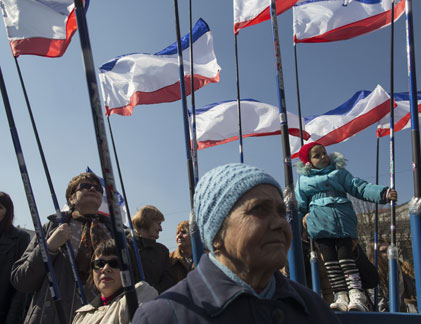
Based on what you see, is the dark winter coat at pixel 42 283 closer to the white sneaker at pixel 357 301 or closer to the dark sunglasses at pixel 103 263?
the dark sunglasses at pixel 103 263

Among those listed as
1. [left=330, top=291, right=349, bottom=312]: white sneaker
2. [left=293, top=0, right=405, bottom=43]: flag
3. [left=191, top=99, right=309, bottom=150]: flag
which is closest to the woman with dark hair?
[left=330, top=291, right=349, bottom=312]: white sneaker

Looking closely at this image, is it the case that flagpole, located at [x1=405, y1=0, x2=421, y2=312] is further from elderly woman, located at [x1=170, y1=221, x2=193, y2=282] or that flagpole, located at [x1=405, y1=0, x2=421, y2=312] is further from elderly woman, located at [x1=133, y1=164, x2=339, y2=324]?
elderly woman, located at [x1=170, y1=221, x2=193, y2=282]

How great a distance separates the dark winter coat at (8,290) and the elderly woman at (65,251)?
0.46 metres

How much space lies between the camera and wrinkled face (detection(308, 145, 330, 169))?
12.3ft

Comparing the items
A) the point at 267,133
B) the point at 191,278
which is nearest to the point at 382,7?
the point at 267,133

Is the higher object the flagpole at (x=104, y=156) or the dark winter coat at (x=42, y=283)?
the flagpole at (x=104, y=156)

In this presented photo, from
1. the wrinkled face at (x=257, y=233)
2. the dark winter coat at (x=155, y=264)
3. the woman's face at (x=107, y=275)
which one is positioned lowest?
the dark winter coat at (x=155, y=264)

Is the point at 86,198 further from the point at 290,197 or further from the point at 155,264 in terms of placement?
the point at 290,197

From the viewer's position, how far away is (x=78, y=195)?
9.51 ft

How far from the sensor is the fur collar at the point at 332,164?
363 centimetres

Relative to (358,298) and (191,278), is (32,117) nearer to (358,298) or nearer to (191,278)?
(191,278)

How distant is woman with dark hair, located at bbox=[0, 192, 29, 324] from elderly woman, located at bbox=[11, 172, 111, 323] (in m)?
0.47

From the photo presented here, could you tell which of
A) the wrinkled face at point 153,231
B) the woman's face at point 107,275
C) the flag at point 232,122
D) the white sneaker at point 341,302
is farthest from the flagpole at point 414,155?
the flag at point 232,122

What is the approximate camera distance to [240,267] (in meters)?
1.28
